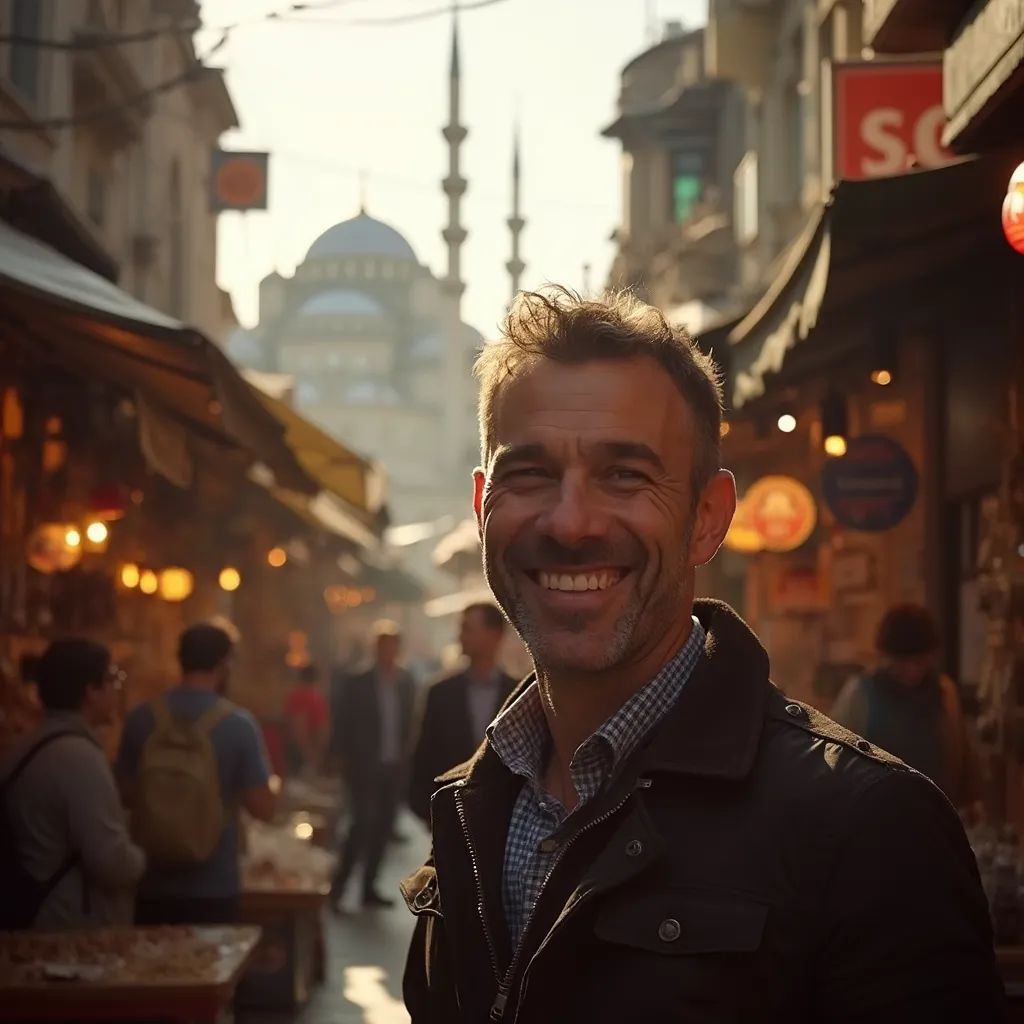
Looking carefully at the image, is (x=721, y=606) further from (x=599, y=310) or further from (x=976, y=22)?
(x=976, y=22)

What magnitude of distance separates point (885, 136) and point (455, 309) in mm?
84526

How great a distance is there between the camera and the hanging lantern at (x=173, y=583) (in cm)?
1777

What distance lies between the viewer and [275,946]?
1018cm

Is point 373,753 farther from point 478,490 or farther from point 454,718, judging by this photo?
point 478,490

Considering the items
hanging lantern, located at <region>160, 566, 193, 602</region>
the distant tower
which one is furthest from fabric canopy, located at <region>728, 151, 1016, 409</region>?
the distant tower

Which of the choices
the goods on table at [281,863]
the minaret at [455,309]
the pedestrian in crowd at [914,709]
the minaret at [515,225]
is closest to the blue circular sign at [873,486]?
the pedestrian in crowd at [914,709]

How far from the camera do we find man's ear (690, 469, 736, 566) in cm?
292

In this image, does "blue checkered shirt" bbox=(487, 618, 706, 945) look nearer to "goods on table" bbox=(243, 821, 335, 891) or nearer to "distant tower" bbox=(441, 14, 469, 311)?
"goods on table" bbox=(243, 821, 335, 891)

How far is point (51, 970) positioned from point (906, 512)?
592 cm

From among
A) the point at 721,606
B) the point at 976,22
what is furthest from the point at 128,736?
the point at 721,606

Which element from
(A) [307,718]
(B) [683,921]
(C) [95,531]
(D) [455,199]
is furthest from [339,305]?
(B) [683,921]

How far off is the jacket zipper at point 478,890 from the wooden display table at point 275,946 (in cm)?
738

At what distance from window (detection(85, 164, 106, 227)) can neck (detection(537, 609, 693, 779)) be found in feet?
57.0

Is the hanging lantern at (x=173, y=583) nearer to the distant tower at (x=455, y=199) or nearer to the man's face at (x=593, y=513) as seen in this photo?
the man's face at (x=593, y=513)
